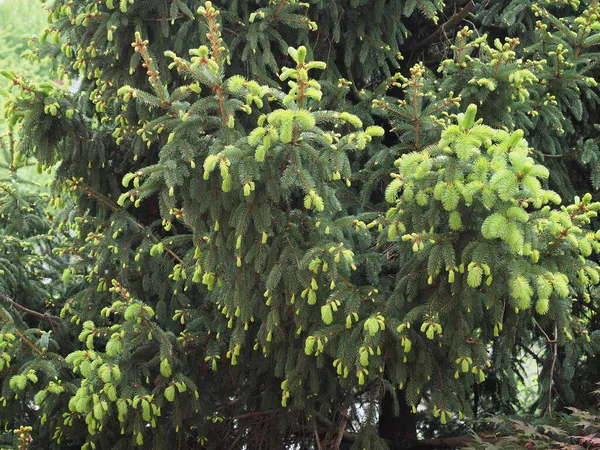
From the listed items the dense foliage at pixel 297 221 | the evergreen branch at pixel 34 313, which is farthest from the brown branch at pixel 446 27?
the evergreen branch at pixel 34 313

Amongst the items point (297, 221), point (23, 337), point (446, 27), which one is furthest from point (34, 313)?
point (446, 27)

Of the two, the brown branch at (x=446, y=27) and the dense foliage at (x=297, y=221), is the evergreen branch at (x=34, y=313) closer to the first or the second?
the dense foliage at (x=297, y=221)

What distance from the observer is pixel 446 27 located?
5.13 m

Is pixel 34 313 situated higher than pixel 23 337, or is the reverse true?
pixel 34 313

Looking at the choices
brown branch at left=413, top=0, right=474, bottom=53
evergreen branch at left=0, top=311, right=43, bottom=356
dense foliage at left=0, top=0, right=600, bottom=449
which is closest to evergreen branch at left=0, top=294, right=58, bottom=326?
dense foliage at left=0, top=0, right=600, bottom=449

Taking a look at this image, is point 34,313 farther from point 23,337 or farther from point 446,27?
point 446,27

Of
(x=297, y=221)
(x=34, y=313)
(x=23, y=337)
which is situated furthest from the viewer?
(x=34, y=313)

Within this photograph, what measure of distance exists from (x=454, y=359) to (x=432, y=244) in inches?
27.2

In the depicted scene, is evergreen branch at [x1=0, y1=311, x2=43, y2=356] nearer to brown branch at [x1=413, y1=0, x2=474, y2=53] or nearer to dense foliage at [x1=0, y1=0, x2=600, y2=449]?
dense foliage at [x1=0, y1=0, x2=600, y2=449]

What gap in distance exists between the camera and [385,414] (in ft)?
17.9

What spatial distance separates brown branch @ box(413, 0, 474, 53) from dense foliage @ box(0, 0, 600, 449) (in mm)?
29

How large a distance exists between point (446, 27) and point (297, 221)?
2106 mm

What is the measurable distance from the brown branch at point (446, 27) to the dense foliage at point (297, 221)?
29 millimetres

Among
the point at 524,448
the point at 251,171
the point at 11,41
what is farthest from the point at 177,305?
the point at 11,41
